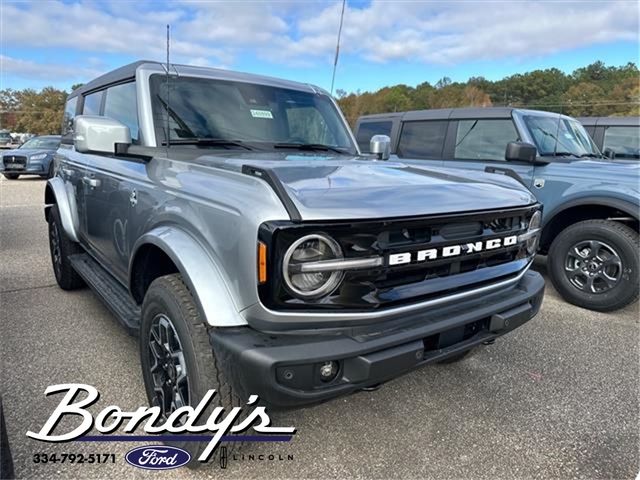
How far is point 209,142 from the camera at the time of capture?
2816 mm

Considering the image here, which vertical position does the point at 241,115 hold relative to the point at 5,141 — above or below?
above

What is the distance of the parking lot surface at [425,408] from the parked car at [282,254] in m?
0.45

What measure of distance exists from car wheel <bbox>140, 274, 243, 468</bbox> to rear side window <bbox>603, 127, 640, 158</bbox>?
360 inches

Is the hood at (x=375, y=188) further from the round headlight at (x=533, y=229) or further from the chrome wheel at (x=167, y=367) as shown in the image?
the chrome wheel at (x=167, y=367)

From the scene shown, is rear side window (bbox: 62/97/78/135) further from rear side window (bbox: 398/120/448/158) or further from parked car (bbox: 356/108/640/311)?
rear side window (bbox: 398/120/448/158)

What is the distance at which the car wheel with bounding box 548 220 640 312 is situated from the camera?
4234 mm

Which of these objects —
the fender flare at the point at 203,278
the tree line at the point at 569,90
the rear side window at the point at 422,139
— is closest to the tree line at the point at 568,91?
the tree line at the point at 569,90

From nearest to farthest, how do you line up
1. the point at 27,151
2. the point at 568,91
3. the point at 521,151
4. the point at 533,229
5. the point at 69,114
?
the point at 533,229 → the point at 521,151 → the point at 69,114 → the point at 568,91 → the point at 27,151

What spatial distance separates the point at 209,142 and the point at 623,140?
29.3 ft

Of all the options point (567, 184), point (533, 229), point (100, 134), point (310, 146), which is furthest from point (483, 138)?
point (100, 134)

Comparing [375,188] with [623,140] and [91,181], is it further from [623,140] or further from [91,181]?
[623,140]

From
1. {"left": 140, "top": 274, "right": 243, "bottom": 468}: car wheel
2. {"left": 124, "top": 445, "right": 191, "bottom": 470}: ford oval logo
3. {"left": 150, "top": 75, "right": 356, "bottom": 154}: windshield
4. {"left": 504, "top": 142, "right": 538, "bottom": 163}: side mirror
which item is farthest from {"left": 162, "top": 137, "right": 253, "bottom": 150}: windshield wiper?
{"left": 504, "top": 142, "right": 538, "bottom": 163}: side mirror

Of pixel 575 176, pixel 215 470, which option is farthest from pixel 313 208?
pixel 575 176

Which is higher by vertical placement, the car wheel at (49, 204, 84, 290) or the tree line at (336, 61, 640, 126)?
the tree line at (336, 61, 640, 126)
